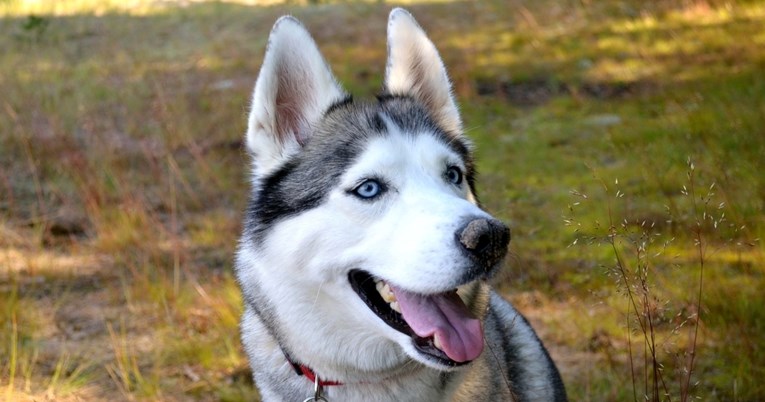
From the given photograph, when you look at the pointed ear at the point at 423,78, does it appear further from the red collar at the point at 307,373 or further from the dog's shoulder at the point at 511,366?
the red collar at the point at 307,373

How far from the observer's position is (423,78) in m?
3.41

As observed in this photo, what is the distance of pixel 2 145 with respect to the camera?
7.74m

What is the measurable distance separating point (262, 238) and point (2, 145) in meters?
5.64

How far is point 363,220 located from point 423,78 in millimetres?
827

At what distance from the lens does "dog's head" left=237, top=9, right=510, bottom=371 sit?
262 cm

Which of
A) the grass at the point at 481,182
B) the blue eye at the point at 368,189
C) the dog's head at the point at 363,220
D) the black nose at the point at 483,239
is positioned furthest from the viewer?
the grass at the point at 481,182

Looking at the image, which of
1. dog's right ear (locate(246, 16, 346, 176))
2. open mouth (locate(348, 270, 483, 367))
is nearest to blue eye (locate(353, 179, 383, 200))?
open mouth (locate(348, 270, 483, 367))

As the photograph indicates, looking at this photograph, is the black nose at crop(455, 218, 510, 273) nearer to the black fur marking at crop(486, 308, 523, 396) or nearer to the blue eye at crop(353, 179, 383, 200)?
the blue eye at crop(353, 179, 383, 200)

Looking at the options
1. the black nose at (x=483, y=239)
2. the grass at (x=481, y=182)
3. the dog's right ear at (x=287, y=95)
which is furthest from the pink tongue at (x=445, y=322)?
the dog's right ear at (x=287, y=95)

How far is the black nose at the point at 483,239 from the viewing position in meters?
2.52

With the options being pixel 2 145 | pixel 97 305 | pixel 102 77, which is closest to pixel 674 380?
pixel 97 305

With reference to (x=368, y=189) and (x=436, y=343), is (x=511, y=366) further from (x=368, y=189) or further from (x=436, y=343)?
(x=368, y=189)

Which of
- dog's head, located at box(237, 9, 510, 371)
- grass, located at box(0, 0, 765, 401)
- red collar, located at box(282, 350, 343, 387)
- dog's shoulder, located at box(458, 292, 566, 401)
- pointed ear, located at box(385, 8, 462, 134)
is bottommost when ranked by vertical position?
grass, located at box(0, 0, 765, 401)

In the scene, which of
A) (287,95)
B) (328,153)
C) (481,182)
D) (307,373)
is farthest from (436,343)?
(481,182)
